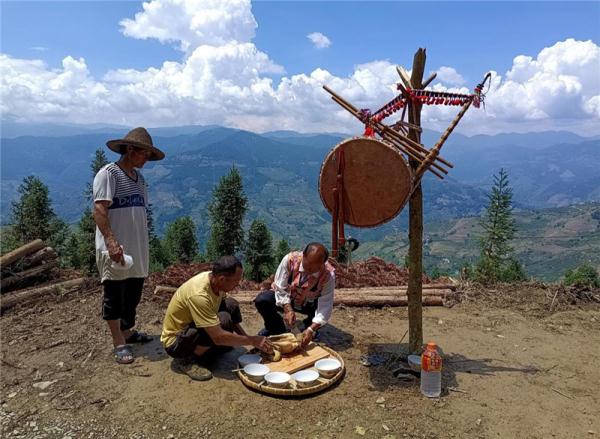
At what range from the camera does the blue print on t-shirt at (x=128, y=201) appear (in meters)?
4.24

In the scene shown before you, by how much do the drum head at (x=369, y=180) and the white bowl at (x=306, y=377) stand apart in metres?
1.53

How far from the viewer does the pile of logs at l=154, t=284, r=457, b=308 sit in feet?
21.1

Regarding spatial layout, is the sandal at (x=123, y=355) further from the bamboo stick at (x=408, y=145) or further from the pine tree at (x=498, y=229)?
the pine tree at (x=498, y=229)

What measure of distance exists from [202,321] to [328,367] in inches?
51.1

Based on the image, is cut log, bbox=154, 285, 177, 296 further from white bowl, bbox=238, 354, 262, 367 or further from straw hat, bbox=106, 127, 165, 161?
straw hat, bbox=106, 127, 165, 161

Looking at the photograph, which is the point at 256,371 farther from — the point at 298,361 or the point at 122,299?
the point at 122,299

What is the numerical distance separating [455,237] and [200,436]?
151476 mm

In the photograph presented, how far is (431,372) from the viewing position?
3.89 metres

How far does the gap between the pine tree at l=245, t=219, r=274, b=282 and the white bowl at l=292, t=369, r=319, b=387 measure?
102 feet

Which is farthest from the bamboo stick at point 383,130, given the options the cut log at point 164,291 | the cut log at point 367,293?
the cut log at point 164,291

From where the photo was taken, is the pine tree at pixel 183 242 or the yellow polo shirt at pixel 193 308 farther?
the pine tree at pixel 183 242

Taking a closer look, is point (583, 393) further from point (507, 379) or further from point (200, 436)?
point (200, 436)

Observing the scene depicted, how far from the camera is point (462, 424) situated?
352cm

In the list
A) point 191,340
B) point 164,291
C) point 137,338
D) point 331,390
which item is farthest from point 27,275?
point 331,390
